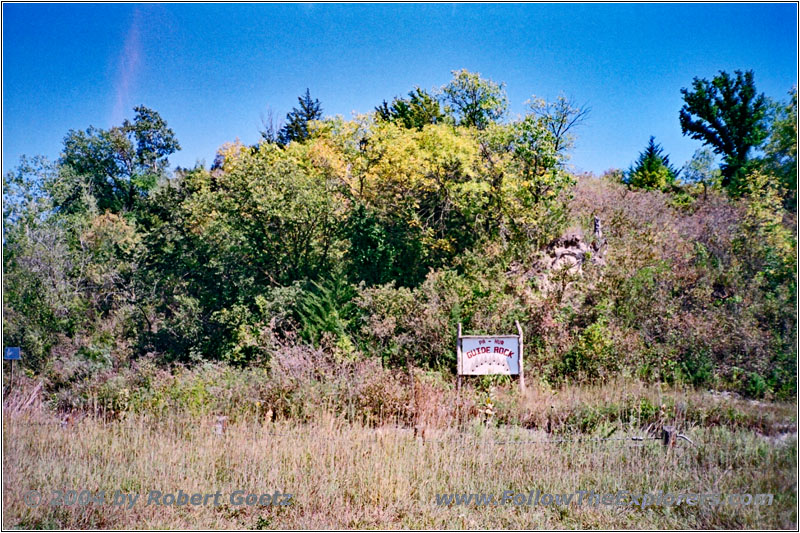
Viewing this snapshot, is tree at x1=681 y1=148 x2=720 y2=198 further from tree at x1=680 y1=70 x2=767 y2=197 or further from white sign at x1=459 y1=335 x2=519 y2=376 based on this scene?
white sign at x1=459 y1=335 x2=519 y2=376

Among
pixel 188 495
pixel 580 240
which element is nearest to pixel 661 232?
→ pixel 580 240

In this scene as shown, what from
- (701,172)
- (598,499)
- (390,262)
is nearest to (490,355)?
(598,499)

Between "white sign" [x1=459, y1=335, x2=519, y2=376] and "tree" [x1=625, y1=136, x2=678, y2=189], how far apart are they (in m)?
10.7

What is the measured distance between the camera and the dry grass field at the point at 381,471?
4074 millimetres

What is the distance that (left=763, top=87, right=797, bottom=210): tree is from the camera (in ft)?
21.3

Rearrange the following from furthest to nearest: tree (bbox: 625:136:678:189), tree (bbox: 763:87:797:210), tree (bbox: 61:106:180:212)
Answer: tree (bbox: 625:136:678:189), tree (bbox: 61:106:180:212), tree (bbox: 763:87:797:210)

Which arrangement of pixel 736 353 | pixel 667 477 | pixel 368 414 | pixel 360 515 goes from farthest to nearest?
pixel 736 353, pixel 368 414, pixel 667 477, pixel 360 515

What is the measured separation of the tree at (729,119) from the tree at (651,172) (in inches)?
235

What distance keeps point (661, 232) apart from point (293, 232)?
7.97m

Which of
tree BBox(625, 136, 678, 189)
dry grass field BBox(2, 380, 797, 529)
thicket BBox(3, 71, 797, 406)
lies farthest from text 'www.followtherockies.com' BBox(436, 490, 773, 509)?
tree BBox(625, 136, 678, 189)

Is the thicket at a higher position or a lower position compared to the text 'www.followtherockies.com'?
higher

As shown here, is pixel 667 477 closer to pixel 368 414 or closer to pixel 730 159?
pixel 368 414

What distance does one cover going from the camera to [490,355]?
278 inches

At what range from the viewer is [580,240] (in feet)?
36.3
